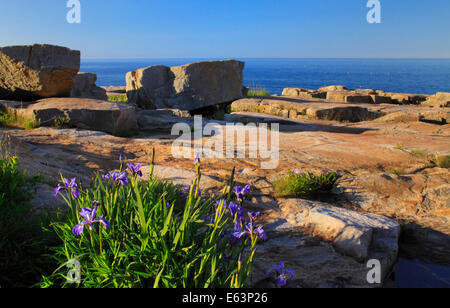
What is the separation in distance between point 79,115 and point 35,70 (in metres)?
1.67

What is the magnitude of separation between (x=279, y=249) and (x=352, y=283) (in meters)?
0.55

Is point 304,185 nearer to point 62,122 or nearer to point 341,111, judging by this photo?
point 62,122

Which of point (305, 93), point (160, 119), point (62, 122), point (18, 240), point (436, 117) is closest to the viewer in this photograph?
point (18, 240)

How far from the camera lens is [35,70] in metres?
7.25

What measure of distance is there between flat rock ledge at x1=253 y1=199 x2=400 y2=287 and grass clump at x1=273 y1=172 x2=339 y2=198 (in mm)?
466

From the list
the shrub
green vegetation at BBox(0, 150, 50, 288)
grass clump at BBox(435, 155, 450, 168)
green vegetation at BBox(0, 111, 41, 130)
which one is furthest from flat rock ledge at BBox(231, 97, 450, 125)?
the shrub

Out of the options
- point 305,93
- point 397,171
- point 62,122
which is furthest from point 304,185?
point 305,93

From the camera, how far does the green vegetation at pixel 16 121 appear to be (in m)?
6.39

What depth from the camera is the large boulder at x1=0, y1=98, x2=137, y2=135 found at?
6555 millimetres

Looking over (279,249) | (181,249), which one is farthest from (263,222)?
(181,249)

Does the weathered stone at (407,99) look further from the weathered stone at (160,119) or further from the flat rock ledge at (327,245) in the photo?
the flat rock ledge at (327,245)

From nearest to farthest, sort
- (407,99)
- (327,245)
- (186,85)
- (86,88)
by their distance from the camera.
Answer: (327,245), (86,88), (186,85), (407,99)

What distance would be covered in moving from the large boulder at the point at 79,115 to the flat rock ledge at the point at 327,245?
4.62m
